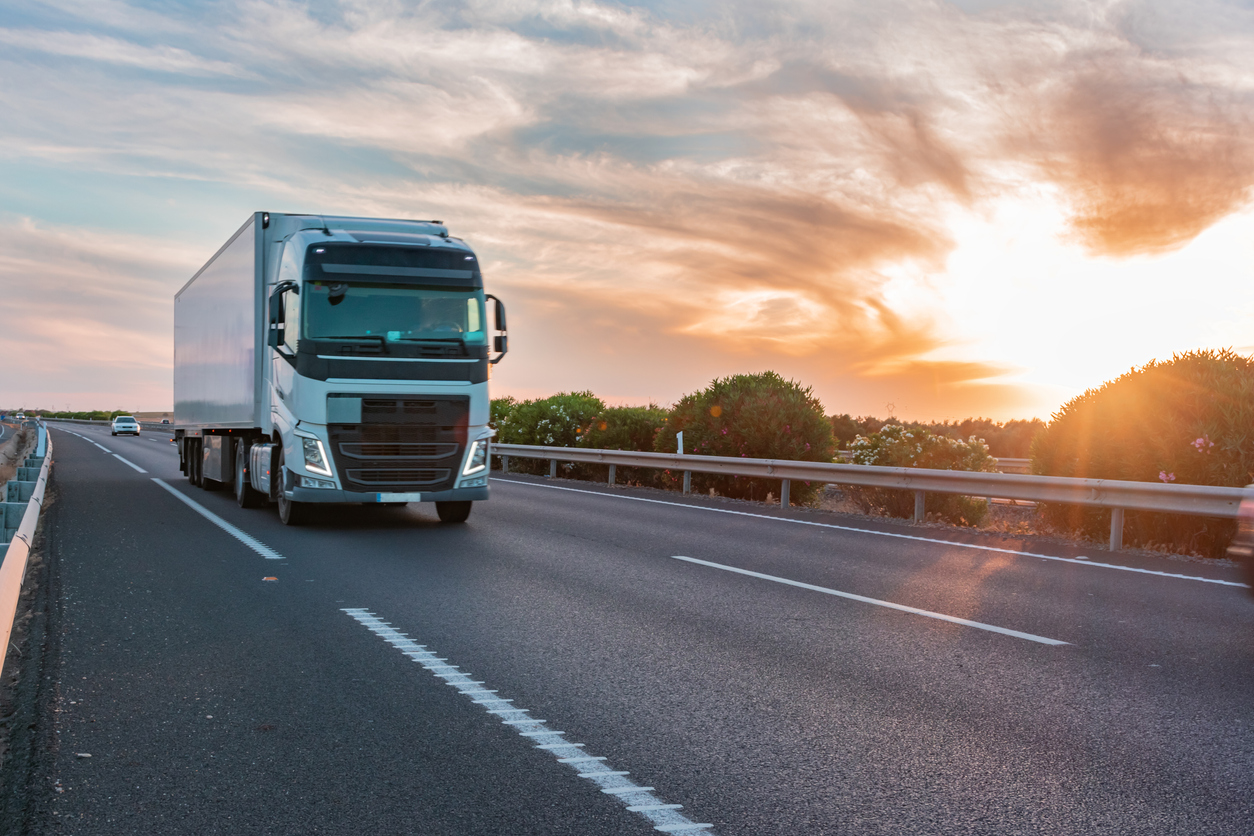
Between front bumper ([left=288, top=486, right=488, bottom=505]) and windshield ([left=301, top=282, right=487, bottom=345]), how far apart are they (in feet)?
5.97

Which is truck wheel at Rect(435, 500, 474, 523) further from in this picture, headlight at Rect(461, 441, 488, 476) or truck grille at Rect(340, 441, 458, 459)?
truck grille at Rect(340, 441, 458, 459)

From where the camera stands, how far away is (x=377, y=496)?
11961 millimetres

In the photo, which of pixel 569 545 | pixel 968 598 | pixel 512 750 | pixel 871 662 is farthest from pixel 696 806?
pixel 569 545

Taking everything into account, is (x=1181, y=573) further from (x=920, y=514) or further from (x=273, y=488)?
(x=273, y=488)

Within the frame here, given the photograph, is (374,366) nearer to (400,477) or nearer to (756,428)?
(400,477)

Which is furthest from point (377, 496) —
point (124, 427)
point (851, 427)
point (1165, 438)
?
point (124, 427)

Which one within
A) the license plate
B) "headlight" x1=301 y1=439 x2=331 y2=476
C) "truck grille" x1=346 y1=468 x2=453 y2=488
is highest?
"headlight" x1=301 y1=439 x2=331 y2=476

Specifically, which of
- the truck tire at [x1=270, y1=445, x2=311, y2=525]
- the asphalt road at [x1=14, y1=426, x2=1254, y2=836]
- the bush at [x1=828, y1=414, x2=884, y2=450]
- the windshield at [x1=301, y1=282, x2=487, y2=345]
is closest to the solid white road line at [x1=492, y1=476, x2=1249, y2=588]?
the asphalt road at [x1=14, y1=426, x2=1254, y2=836]

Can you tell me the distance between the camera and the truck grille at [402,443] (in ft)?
38.7

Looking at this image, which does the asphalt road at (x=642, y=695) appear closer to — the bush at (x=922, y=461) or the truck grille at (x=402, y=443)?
the truck grille at (x=402, y=443)

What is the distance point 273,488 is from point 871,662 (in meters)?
9.37

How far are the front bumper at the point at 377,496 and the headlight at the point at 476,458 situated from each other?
0.24m

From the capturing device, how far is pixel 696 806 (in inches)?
146

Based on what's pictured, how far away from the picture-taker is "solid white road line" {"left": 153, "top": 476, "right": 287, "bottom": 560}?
10.2 metres
